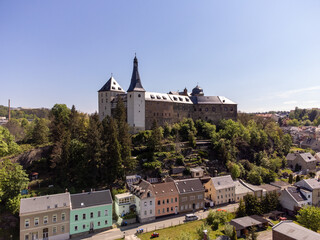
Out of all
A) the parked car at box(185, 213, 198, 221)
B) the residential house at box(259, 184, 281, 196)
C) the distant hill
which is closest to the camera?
the parked car at box(185, 213, 198, 221)

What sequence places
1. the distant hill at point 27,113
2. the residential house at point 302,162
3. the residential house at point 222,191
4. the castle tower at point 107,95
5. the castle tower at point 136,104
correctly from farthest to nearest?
the distant hill at point 27,113 < the residential house at point 302,162 < the castle tower at point 107,95 < the castle tower at point 136,104 < the residential house at point 222,191

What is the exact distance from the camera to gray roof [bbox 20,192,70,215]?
29038 millimetres

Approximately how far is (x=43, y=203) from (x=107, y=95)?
36.2m

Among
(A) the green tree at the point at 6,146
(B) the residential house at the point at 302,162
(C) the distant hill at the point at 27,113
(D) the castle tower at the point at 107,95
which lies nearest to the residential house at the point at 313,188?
(B) the residential house at the point at 302,162

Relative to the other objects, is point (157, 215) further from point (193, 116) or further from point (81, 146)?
point (193, 116)

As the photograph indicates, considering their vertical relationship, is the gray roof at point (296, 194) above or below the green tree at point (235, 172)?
below

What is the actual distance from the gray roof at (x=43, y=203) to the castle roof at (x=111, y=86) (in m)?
35.7

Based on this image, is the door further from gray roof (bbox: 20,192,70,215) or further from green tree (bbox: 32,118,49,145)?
green tree (bbox: 32,118,49,145)

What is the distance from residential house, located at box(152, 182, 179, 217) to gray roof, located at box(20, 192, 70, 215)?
1403 centimetres

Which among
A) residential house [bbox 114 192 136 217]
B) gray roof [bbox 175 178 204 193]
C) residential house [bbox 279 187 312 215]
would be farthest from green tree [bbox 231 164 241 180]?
residential house [bbox 114 192 136 217]

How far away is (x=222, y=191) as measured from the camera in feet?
140

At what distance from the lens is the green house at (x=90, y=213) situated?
3111 centimetres

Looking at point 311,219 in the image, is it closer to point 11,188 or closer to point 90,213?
point 90,213

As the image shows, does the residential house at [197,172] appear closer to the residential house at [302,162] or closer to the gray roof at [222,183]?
the gray roof at [222,183]
